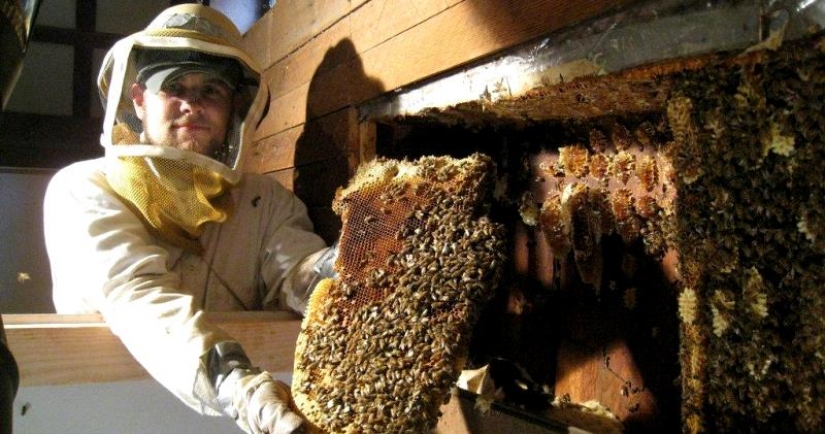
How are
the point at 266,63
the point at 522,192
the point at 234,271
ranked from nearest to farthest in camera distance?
the point at 522,192
the point at 234,271
the point at 266,63

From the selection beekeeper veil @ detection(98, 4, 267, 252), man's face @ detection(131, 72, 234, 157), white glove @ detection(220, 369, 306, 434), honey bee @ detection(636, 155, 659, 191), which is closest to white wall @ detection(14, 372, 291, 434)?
beekeeper veil @ detection(98, 4, 267, 252)

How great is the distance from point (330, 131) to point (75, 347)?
1002 mm

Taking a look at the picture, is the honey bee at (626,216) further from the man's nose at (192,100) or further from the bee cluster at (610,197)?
the man's nose at (192,100)

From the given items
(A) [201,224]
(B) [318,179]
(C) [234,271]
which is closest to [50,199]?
(A) [201,224]

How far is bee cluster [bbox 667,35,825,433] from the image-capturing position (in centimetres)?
82

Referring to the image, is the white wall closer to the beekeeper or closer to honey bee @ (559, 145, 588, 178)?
the beekeeper

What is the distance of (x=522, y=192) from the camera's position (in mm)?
1623

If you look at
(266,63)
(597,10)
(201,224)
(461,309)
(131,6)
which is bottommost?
(461,309)

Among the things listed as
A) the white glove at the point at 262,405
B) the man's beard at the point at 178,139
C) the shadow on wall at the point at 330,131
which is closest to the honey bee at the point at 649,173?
the shadow on wall at the point at 330,131

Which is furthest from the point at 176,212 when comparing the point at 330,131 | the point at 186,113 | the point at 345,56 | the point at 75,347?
the point at 345,56

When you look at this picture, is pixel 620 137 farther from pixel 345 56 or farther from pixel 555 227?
pixel 345 56

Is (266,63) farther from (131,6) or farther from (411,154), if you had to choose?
(131,6)

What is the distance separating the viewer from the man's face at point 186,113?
5.92 feet

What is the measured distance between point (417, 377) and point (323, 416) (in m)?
0.19
